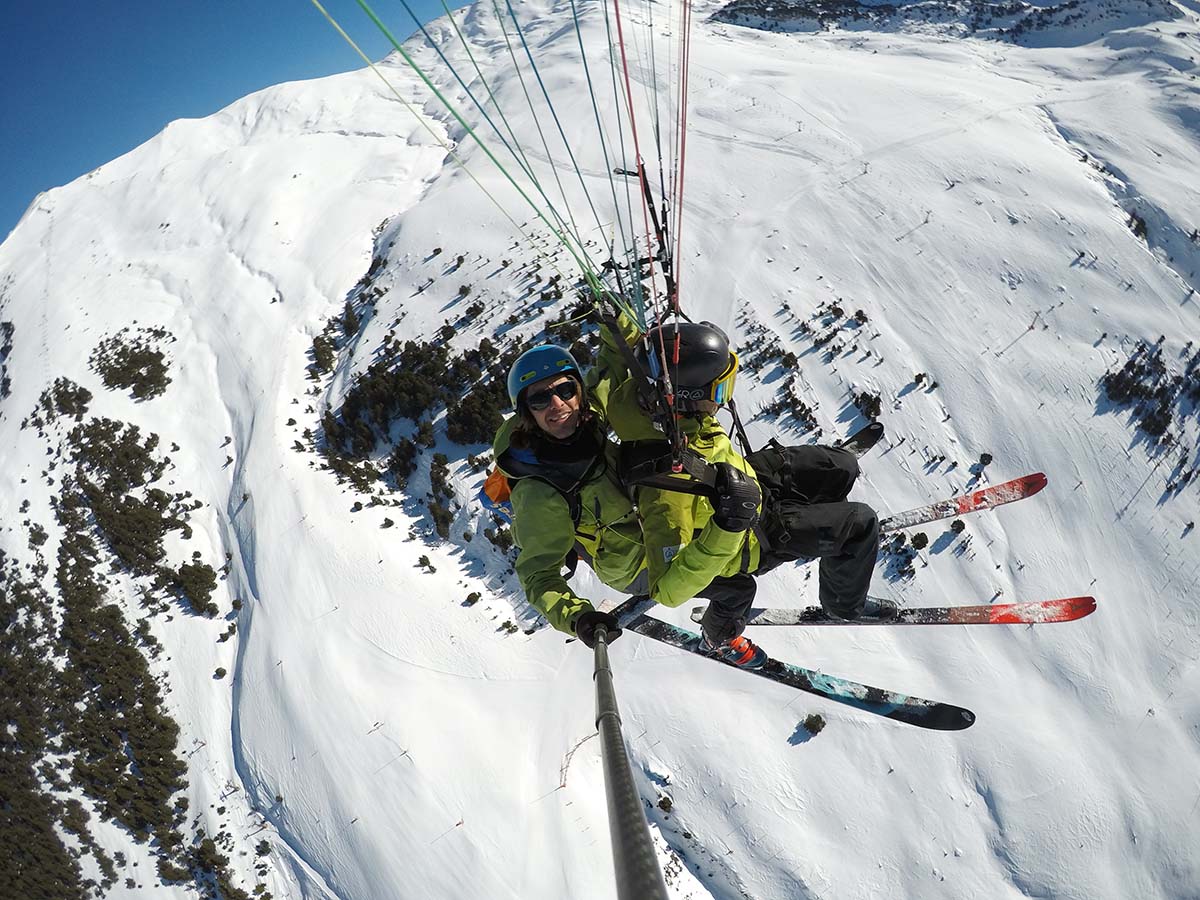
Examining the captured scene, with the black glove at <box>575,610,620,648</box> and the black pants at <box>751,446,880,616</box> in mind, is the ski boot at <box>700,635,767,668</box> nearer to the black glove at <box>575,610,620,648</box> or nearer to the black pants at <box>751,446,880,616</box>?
the black pants at <box>751,446,880,616</box>

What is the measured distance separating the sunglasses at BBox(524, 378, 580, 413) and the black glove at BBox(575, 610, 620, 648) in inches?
79.4

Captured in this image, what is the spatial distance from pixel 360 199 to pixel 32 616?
4330 centimetres

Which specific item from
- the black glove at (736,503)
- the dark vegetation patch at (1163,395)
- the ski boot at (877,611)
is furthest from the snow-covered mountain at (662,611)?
the ski boot at (877,611)

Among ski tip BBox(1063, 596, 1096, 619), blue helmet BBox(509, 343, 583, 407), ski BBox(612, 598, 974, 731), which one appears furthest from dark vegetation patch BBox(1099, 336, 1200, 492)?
blue helmet BBox(509, 343, 583, 407)

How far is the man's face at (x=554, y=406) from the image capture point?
5527mm

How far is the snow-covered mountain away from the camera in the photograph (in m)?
22.6

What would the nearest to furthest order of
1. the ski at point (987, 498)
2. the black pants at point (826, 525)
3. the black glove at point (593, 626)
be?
the black glove at point (593, 626)
the black pants at point (826, 525)
the ski at point (987, 498)

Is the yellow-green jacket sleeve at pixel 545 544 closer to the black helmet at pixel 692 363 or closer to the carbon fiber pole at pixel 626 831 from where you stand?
the black helmet at pixel 692 363

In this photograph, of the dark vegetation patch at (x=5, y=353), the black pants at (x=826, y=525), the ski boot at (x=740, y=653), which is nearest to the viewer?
the black pants at (x=826, y=525)

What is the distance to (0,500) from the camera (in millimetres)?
36375

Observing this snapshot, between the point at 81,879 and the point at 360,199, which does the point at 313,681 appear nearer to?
the point at 81,879

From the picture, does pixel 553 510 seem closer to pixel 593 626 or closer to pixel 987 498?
pixel 593 626

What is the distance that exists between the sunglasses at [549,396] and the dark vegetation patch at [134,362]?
45.5 meters

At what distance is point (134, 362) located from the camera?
42.9 meters
